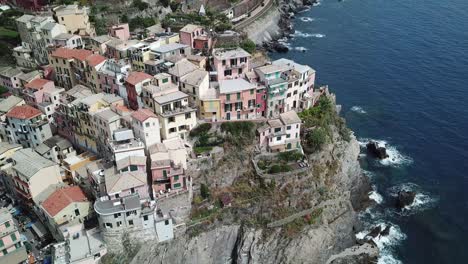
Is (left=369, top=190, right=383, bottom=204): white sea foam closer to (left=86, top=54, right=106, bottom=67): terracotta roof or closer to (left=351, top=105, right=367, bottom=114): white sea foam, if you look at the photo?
(left=351, top=105, right=367, bottom=114): white sea foam

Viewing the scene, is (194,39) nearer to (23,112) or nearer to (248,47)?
(248,47)

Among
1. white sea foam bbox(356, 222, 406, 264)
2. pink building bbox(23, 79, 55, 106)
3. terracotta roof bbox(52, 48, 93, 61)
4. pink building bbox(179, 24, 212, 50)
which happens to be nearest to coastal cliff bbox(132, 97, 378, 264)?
white sea foam bbox(356, 222, 406, 264)

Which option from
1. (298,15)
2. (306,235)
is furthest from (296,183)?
(298,15)

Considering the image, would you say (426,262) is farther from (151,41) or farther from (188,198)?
(151,41)

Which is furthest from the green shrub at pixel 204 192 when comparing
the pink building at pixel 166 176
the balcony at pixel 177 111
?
the balcony at pixel 177 111

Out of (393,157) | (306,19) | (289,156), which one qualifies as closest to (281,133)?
(289,156)
